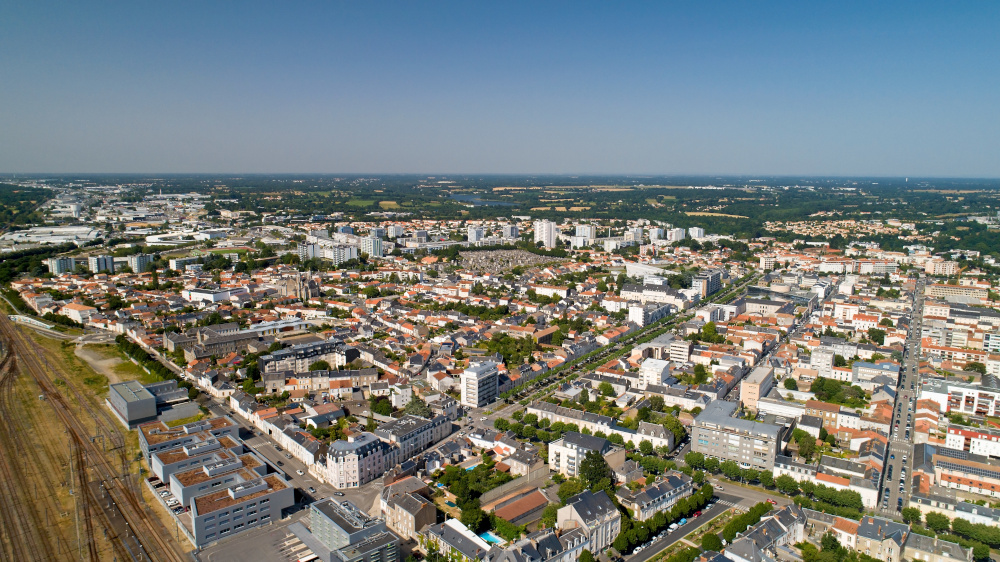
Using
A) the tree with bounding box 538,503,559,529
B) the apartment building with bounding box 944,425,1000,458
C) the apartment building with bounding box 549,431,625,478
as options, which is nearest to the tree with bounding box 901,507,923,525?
the apartment building with bounding box 944,425,1000,458

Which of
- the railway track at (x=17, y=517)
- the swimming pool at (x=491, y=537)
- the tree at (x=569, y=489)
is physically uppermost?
the tree at (x=569, y=489)

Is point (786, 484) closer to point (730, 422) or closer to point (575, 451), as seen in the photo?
point (730, 422)

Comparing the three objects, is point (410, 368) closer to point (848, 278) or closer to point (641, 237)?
point (848, 278)

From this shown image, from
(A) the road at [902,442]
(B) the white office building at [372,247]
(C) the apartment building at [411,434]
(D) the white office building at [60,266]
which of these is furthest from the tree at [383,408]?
(D) the white office building at [60,266]

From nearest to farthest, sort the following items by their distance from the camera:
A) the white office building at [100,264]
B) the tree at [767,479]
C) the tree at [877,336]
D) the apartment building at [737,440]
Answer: the tree at [767,479], the apartment building at [737,440], the tree at [877,336], the white office building at [100,264]

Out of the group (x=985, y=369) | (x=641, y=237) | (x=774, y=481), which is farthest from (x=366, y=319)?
(x=641, y=237)

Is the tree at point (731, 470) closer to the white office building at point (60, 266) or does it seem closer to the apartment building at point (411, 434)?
the apartment building at point (411, 434)

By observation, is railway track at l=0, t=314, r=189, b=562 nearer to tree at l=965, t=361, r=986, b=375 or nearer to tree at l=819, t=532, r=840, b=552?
tree at l=819, t=532, r=840, b=552
